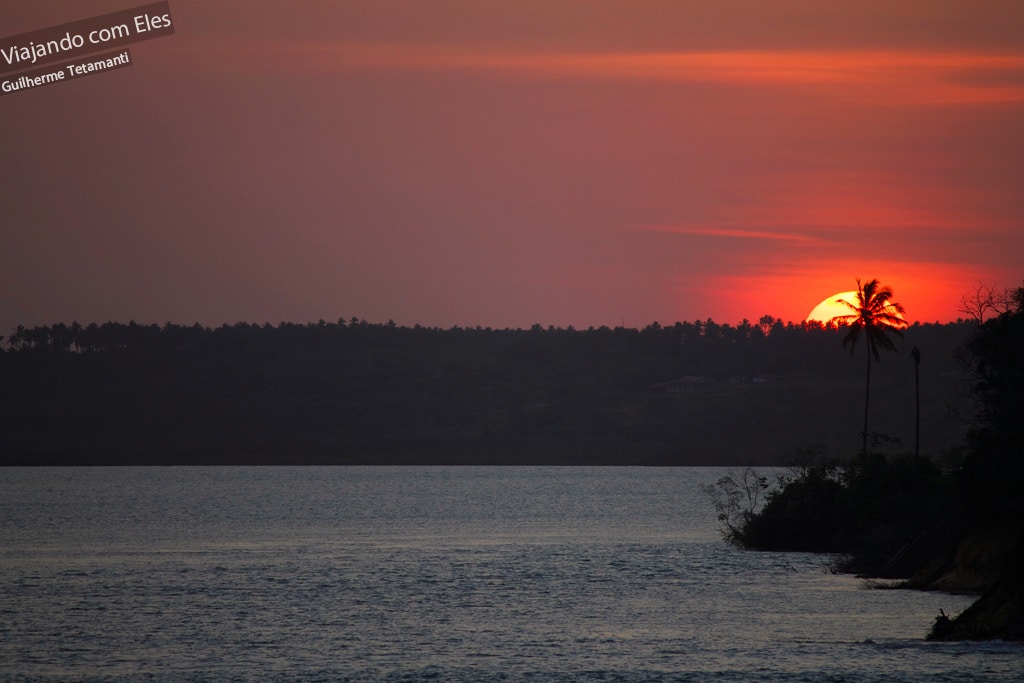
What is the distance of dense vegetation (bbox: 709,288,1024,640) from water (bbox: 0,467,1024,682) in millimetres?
1767

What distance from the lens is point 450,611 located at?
57.0 meters

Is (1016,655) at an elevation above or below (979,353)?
below

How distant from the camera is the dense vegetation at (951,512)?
144ft

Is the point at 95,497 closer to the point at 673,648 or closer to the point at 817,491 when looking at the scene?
the point at 817,491

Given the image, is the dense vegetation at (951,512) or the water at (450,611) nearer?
the water at (450,611)

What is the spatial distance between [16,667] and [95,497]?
459 ft

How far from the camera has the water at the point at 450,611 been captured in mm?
42219

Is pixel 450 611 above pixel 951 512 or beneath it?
beneath

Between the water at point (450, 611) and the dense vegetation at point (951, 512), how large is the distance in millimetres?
1767

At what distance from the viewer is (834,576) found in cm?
6856

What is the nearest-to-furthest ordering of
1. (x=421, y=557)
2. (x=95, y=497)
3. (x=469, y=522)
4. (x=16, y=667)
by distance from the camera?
(x=16, y=667)
(x=421, y=557)
(x=469, y=522)
(x=95, y=497)

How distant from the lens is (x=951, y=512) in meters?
Answer: 57.3

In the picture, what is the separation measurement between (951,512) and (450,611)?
867 inches

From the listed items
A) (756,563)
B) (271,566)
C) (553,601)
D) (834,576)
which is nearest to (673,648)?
(553,601)
